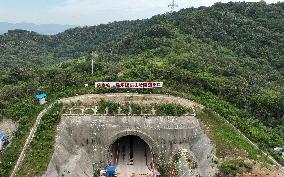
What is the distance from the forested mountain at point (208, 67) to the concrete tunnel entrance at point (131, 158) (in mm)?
9650

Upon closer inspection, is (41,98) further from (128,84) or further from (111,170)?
(111,170)

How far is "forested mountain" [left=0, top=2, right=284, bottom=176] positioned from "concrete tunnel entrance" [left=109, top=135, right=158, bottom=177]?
9650 millimetres

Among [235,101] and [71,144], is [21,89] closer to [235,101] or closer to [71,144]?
[71,144]

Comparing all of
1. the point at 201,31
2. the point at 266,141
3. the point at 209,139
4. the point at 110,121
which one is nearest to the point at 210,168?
the point at 209,139

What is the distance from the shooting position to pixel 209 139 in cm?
4962

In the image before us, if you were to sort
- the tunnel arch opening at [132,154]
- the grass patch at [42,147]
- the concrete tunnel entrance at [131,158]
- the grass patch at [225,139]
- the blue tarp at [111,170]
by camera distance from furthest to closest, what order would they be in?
the tunnel arch opening at [132,154], the concrete tunnel entrance at [131,158], the blue tarp at [111,170], the grass patch at [225,139], the grass patch at [42,147]

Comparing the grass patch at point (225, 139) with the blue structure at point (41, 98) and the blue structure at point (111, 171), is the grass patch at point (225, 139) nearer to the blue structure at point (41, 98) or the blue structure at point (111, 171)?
the blue structure at point (111, 171)

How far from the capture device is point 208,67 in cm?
7550

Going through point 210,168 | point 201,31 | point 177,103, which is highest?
point 201,31

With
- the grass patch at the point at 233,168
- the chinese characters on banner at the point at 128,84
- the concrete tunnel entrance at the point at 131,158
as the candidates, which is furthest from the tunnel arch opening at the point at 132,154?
the grass patch at the point at 233,168

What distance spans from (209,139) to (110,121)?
13.3 m

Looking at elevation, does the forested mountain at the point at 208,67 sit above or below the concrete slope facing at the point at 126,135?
above

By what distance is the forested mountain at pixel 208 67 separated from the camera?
61.0 meters

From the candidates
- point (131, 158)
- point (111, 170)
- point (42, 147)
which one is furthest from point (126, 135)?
point (42, 147)
